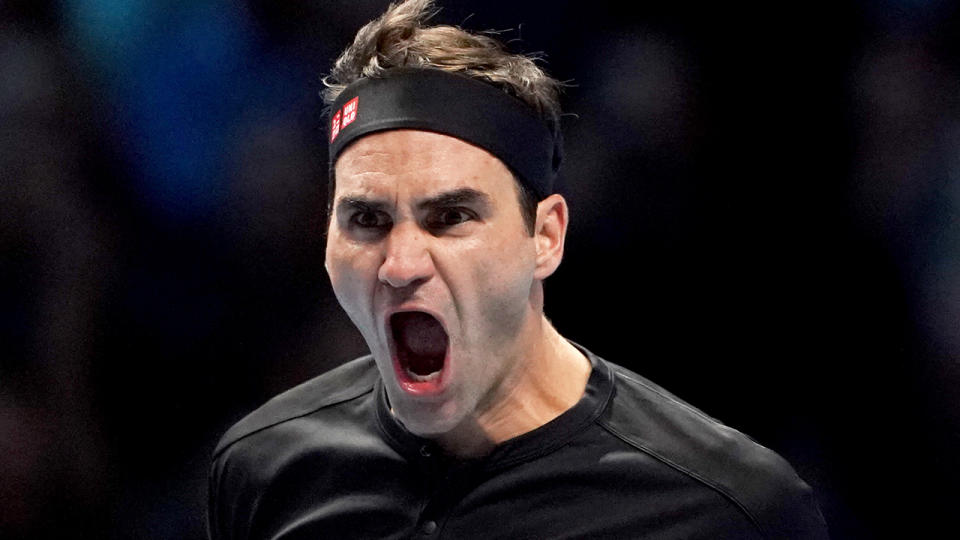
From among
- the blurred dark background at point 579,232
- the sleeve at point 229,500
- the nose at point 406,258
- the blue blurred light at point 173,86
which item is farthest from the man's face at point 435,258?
the blue blurred light at point 173,86

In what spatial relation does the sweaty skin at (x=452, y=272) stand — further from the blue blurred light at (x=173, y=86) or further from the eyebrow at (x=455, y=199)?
the blue blurred light at (x=173, y=86)

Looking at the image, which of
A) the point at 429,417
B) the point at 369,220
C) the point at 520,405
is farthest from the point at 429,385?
the point at 369,220

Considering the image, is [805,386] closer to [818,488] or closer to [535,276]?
[818,488]

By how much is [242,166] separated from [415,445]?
1.24 m

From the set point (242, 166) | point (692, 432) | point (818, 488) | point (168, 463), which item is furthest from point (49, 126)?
point (818, 488)

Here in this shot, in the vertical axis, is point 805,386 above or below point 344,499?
below

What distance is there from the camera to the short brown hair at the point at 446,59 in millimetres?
1699

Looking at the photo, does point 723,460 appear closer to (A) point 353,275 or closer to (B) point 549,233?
(B) point 549,233

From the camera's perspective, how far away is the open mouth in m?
1.75

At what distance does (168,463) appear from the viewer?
264 centimetres

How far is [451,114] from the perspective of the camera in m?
1.63

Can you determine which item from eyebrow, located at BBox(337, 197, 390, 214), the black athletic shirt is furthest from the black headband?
the black athletic shirt

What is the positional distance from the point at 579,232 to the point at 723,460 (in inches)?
39.7

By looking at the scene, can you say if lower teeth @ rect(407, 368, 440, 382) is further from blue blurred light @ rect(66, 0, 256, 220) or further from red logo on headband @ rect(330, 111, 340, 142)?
blue blurred light @ rect(66, 0, 256, 220)
